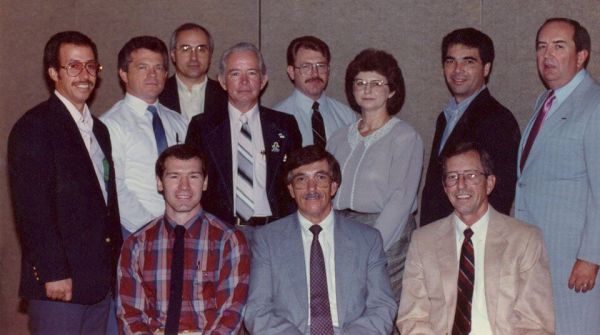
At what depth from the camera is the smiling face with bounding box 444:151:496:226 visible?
3352 millimetres

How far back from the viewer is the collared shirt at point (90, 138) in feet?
11.8

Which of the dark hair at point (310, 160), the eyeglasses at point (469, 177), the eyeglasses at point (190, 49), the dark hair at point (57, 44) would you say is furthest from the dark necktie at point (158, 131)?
the eyeglasses at point (469, 177)

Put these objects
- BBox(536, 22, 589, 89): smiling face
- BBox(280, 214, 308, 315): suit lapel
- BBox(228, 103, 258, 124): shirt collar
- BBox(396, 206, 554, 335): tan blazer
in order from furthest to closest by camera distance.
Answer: BBox(228, 103, 258, 124): shirt collar, BBox(536, 22, 589, 89): smiling face, BBox(280, 214, 308, 315): suit lapel, BBox(396, 206, 554, 335): tan blazer

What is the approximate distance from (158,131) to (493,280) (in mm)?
1838

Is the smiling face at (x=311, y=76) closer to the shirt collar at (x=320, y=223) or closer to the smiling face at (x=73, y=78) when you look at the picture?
the shirt collar at (x=320, y=223)

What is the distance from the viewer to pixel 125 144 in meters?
3.95

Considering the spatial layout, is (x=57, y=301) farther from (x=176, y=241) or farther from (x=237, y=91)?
(x=237, y=91)

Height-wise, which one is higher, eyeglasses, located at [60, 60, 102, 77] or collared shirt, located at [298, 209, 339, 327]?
eyeglasses, located at [60, 60, 102, 77]

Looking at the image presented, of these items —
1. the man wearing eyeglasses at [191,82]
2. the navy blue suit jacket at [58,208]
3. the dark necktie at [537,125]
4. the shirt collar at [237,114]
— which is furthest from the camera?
the man wearing eyeglasses at [191,82]

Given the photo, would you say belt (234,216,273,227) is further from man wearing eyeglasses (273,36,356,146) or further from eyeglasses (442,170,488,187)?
eyeglasses (442,170,488,187)

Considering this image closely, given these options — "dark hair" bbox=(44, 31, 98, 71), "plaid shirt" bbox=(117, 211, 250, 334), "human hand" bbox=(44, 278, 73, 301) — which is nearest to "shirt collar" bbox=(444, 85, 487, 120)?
"plaid shirt" bbox=(117, 211, 250, 334)

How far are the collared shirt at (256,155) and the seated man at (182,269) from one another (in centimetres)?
48

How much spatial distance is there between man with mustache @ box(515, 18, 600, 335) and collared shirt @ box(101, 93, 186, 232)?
1833mm

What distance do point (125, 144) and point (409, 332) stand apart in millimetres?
1690
